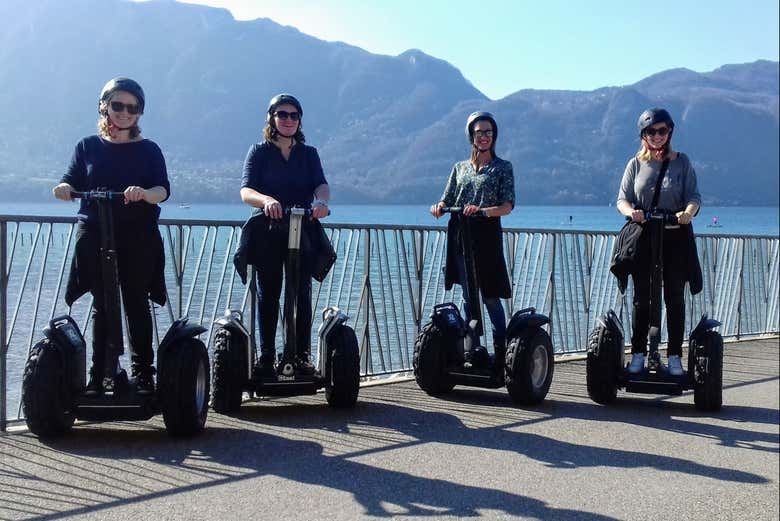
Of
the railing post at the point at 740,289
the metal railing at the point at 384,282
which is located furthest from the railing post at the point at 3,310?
the railing post at the point at 740,289

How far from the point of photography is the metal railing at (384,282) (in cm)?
565

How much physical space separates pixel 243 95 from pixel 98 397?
464ft

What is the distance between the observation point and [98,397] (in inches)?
197

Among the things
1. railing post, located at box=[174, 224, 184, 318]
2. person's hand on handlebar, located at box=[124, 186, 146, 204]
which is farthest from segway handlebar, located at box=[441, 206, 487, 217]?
person's hand on handlebar, located at box=[124, 186, 146, 204]

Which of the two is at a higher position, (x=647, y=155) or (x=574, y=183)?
(x=574, y=183)

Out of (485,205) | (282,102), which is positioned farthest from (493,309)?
(282,102)

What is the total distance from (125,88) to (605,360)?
3609 millimetres

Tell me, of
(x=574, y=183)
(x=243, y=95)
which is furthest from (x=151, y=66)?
(x=574, y=183)

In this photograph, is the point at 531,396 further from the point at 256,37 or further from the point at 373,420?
the point at 256,37

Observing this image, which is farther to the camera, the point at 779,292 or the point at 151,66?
the point at 151,66

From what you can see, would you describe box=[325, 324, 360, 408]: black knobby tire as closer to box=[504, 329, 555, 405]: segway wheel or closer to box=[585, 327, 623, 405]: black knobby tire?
box=[504, 329, 555, 405]: segway wheel

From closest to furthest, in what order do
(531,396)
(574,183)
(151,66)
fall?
(531,396) → (151,66) → (574,183)

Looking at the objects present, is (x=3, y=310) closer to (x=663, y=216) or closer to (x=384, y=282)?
(x=384, y=282)

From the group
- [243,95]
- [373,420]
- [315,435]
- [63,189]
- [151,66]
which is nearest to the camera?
[63,189]
